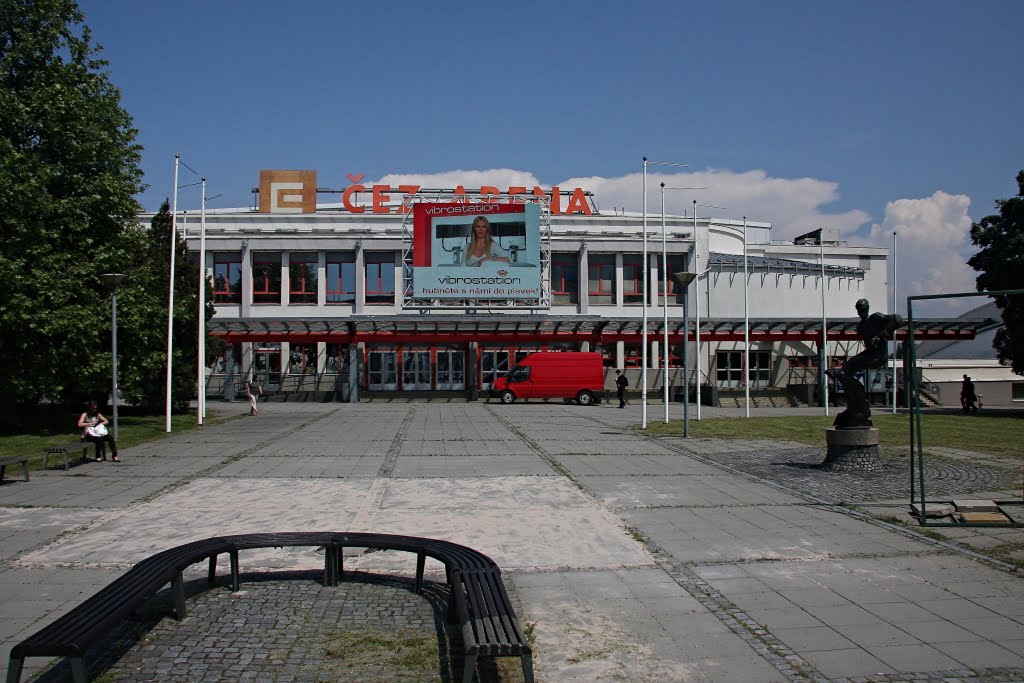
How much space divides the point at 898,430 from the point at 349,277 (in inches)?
1327

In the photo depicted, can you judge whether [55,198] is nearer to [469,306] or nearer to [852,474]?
[852,474]

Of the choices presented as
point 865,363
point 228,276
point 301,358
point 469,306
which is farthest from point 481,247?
point 865,363

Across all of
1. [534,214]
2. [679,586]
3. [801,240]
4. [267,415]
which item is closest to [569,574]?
[679,586]

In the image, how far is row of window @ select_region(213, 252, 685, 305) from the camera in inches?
1896

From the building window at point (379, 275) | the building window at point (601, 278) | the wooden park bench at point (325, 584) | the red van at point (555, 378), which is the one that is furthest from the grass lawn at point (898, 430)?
the building window at point (379, 275)

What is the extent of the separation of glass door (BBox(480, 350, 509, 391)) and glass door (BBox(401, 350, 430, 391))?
329 centimetres

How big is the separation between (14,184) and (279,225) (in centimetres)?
2912

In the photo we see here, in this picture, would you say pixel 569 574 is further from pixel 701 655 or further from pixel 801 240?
pixel 801 240

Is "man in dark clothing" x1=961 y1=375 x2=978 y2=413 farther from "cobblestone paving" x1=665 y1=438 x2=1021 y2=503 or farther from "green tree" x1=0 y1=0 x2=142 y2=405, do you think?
"green tree" x1=0 y1=0 x2=142 y2=405

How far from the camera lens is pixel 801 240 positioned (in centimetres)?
6906

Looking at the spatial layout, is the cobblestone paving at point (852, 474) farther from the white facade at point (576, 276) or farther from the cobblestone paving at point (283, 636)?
the white facade at point (576, 276)

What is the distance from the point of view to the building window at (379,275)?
48.7 m

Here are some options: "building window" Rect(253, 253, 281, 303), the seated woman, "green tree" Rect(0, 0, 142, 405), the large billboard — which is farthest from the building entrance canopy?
the seated woman

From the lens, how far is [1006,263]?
33.4 metres
